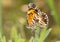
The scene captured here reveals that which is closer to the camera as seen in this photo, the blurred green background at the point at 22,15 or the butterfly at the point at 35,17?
the butterfly at the point at 35,17

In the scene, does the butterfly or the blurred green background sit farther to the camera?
the blurred green background

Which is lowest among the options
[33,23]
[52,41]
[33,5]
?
[52,41]

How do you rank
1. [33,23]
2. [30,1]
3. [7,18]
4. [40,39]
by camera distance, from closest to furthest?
[40,39]
[33,23]
[30,1]
[7,18]

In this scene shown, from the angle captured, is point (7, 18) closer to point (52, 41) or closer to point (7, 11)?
point (7, 11)

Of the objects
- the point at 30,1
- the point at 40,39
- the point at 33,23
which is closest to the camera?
the point at 40,39

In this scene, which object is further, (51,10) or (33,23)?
(51,10)

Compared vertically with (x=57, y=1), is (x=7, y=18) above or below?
below

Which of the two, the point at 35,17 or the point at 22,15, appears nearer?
the point at 35,17

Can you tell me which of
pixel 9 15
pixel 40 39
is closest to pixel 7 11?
pixel 9 15
